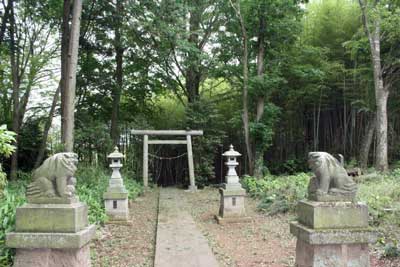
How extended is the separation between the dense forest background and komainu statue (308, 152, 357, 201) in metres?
6.42

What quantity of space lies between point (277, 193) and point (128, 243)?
11.6 ft

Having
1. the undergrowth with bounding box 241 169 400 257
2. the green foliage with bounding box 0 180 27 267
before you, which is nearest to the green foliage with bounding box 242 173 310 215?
the undergrowth with bounding box 241 169 400 257

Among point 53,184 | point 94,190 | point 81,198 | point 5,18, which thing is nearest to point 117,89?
point 5,18

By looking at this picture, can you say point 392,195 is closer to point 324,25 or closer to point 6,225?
point 6,225

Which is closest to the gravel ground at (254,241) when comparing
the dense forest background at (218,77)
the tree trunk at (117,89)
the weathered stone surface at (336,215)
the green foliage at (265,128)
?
the weathered stone surface at (336,215)

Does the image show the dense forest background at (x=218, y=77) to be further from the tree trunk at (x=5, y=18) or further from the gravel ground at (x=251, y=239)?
the gravel ground at (x=251, y=239)

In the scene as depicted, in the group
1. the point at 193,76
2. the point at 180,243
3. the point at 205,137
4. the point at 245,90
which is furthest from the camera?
the point at 193,76

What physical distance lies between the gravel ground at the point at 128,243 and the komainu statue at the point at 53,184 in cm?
143

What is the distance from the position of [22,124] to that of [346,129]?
33.5ft

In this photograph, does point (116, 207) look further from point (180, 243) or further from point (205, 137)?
point (205, 137)

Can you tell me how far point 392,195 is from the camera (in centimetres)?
547

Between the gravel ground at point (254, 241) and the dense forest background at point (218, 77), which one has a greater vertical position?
the dense forest background at point (218, 77)

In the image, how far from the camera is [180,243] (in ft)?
14.5

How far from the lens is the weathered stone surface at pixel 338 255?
8.50 feet
